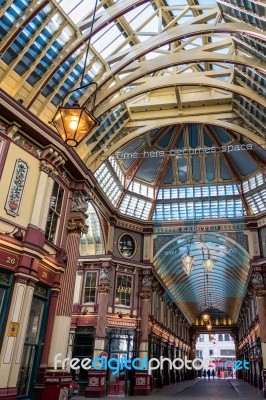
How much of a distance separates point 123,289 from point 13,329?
13.2 m

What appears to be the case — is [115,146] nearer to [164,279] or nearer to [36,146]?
[36,146]

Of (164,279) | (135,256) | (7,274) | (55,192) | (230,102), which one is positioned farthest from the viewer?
(164,279)

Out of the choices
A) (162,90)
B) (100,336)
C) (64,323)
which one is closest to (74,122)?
(64,323)

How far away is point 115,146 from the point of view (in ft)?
62.0

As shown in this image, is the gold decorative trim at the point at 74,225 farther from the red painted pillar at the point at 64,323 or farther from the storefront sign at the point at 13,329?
the storefront sign at the point at 13,329

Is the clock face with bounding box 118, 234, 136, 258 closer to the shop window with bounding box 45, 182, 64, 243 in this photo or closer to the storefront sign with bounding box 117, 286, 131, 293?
the storefront sign with bounding box 117, 286, 131, 293

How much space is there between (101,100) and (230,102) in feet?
24.2

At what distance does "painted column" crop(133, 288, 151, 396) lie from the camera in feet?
Answer: 69.6

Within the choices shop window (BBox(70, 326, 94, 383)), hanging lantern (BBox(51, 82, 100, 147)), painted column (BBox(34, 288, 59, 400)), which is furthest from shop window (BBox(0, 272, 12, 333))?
shop window (BBox(70, 326, 94, 383))

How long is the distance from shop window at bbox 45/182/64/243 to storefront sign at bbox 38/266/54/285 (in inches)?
49.1

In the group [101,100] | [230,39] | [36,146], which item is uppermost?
[230,39]

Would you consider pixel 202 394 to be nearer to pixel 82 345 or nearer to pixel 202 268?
pixel 82 345

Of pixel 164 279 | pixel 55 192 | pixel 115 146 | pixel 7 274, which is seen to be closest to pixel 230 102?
pixel 115 146

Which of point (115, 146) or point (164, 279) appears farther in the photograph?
point (164, 279)
